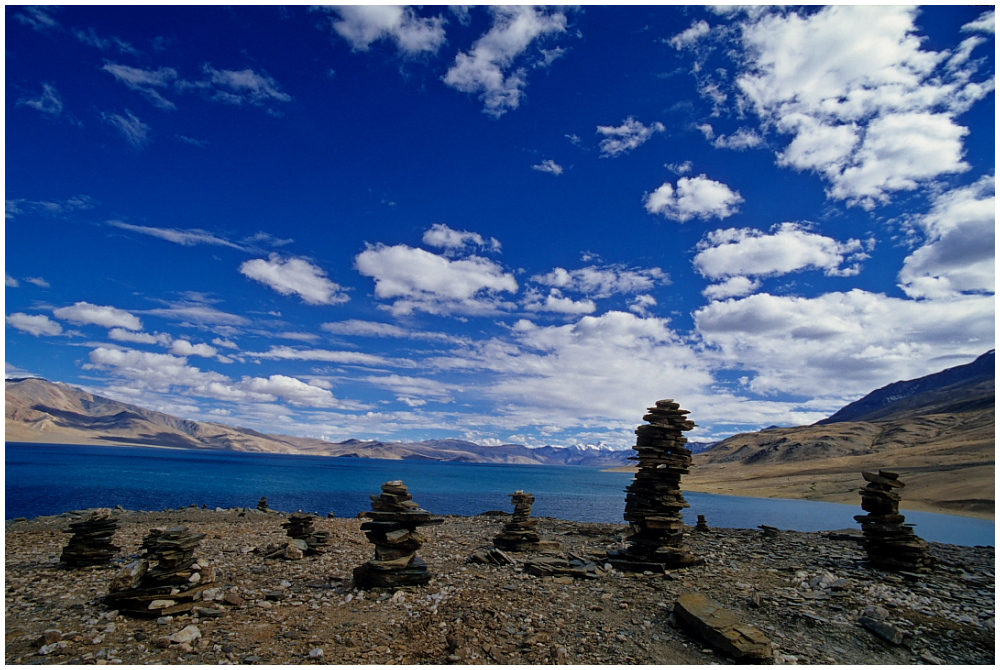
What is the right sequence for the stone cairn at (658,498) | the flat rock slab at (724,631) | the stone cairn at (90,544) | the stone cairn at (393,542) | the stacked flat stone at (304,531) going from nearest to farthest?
the flat rock slab at (724,631)
the stone cairn at (393,542)
the stone cairn at (90,544)
the stone cairn at (658,498)
the stacked flat stone at (304,531)

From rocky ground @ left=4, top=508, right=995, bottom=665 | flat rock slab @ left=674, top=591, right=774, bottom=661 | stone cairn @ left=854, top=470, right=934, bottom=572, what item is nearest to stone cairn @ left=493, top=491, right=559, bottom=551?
rocky ground @ left=4, top=508, right=995, bottom=665

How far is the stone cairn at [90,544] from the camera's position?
63.7 ft

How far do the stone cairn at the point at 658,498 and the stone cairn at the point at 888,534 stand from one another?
6652mm

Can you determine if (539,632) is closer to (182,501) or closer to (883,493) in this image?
(883,493)

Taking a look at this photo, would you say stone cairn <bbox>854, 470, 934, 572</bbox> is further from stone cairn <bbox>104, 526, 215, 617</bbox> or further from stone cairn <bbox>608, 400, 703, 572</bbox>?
stone cairn <bbox>104, 526, 215, 617</bbox>

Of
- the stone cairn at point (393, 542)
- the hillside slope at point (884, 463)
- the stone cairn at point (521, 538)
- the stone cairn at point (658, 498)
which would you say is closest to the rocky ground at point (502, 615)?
the stone cairn at point (393, 542)

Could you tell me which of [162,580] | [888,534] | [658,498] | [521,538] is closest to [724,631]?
[658,498]

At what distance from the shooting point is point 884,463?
344ft

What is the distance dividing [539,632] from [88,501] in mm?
80954

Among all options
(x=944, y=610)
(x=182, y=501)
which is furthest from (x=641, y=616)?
(x=182, y=501)

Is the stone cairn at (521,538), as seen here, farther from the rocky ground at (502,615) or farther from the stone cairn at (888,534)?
the stone cairn at (888,534)

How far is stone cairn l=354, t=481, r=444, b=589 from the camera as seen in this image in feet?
54.4

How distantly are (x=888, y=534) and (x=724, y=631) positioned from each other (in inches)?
492

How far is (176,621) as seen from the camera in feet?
42.5
